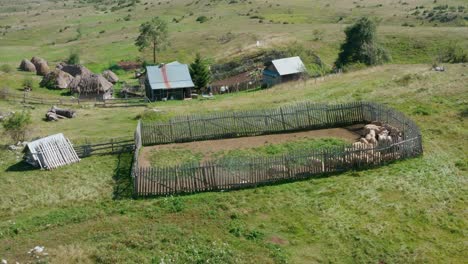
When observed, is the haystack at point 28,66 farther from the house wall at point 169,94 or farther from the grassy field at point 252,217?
the grassy field at point 252,217

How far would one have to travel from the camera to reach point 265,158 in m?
25.5

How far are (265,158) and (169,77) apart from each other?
35.8 m

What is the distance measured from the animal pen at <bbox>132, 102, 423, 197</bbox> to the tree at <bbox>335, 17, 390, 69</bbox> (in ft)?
107

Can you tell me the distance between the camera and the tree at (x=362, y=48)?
65.0 metres

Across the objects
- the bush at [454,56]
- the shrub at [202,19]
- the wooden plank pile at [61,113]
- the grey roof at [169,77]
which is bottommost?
the bush at [454,56]

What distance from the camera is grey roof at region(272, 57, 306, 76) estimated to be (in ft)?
193

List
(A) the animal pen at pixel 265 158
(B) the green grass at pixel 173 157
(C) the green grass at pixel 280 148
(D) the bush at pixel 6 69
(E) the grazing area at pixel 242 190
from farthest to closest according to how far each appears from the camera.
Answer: (D) the bush at pixel 6 69
(C) the green grass at pixel 280 148
(B) the green grass at pixel 173 157
(A) the animal pen at pixel 265 158
(E) the grazing area at pixel 242 190

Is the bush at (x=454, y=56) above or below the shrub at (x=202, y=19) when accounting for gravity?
below

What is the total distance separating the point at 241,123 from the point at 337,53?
142 feet

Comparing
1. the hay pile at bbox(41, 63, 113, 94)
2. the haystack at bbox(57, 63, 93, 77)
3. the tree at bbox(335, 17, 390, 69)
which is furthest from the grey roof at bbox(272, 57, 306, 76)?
the haystack at bbox(57, 63, 93, 77)

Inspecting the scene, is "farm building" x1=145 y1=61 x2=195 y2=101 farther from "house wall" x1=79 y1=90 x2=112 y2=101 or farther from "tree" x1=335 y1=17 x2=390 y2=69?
"tree" x1=335 y1=17 x2=390 y2=69

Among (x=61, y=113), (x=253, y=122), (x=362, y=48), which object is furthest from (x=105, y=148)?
(x=362, y=48)

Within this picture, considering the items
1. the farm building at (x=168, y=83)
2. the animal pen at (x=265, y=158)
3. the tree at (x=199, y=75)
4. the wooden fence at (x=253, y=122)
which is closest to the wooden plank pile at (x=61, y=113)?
the wooden fence at (x=253, y=122)

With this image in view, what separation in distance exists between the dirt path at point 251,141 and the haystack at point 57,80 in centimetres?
3701
